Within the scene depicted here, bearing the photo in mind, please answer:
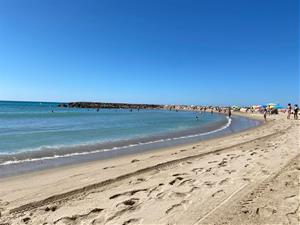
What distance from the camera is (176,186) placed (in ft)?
17.8

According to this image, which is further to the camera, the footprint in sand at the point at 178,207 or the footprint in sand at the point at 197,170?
the footprint in sand at the point at 197,170

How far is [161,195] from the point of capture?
4.90 m

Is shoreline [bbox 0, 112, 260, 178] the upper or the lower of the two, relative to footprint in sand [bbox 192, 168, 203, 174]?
lower

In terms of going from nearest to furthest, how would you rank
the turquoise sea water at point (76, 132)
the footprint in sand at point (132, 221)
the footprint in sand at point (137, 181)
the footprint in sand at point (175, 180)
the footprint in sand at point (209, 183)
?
the footprint in sand at point (132, 221), the footprint in sand at point (209, 183), the footprint in sand at point (175, 180), the footprint in sand at point (137, 181), the turquoise sea water at point (76, 132)

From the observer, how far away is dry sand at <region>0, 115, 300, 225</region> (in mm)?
3971

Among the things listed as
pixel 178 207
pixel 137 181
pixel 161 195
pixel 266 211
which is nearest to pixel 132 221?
pixel 178 207

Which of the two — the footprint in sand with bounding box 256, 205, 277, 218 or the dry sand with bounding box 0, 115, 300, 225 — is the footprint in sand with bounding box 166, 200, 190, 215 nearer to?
the dry sand with bounding box 0, 115, 300, 225

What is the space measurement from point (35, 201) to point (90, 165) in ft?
12.1

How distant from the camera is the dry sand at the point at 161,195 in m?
3.97

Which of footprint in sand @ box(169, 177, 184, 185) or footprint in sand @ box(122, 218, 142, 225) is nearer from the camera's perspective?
footprint in sand @ box(122, 218, 142, 225)

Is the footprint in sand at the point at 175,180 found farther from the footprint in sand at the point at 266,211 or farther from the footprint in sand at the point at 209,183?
the footprint in sand at the point at 266,211

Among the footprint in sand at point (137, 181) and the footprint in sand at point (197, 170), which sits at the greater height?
the footprint in sand at point (197, 170)

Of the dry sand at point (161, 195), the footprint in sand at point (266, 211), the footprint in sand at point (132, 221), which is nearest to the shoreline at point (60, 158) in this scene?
the dry sand at point (161, 195)

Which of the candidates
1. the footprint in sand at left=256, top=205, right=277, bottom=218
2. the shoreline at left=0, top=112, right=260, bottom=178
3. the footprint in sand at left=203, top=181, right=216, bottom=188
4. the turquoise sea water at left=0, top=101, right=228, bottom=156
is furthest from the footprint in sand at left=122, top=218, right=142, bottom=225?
the turquoise sea water at left=0, top=101, right=228, bottom=156
